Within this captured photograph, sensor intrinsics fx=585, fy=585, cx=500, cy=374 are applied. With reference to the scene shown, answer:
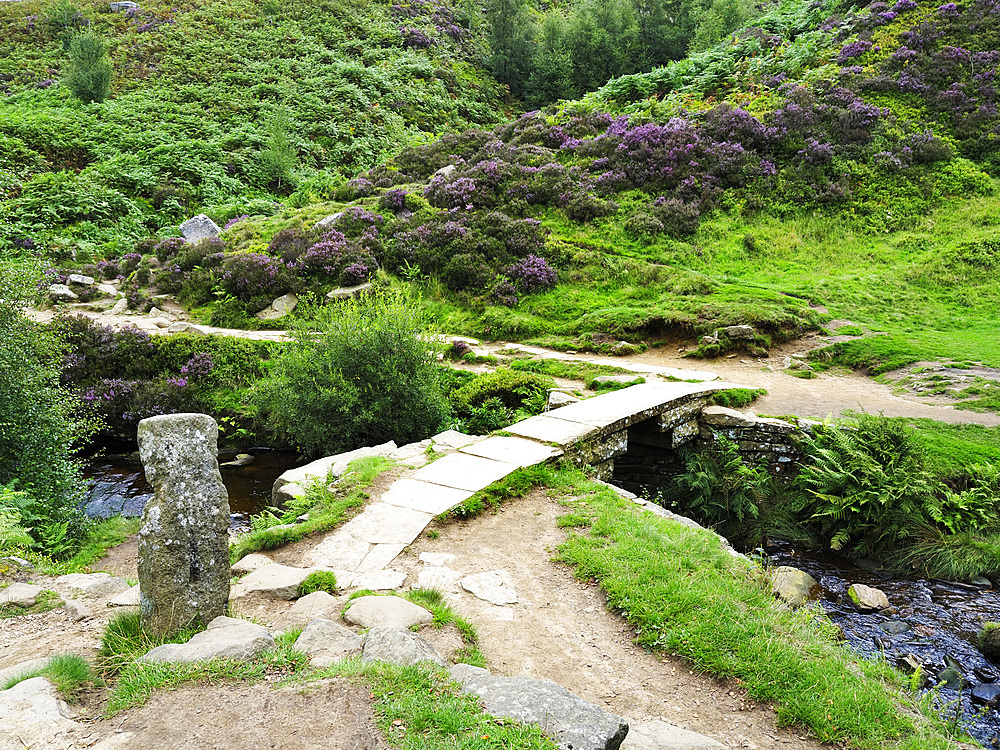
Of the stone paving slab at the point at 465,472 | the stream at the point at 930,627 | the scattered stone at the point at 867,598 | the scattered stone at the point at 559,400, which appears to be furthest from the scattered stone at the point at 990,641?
the scattered stone at the point at 559,400

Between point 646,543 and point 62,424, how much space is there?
758 cm

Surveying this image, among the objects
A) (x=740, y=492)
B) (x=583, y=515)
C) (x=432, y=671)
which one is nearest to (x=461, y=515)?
(x=583, y=515)

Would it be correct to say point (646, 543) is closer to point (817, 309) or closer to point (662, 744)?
point (662, 744)

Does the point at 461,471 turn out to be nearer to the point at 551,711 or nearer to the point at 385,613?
the point at 385,613

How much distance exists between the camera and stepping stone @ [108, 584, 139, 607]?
4.38m

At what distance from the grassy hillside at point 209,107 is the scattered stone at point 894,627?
74.1ft

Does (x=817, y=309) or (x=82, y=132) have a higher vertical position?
(x=82, y=132)

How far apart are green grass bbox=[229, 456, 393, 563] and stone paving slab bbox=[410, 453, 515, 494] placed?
22.2 inches

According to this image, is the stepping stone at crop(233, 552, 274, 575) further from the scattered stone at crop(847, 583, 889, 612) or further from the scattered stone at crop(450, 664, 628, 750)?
the scattered stone at crop(847, 583, 889, 612)

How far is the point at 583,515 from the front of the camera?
228 inches

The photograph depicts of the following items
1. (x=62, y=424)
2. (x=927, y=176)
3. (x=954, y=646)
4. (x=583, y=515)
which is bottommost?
(x=954, y=646)

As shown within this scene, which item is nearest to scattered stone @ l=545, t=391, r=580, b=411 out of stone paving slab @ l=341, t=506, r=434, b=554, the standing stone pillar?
stone paving slab @ l=341, t=506, r=434, b=554

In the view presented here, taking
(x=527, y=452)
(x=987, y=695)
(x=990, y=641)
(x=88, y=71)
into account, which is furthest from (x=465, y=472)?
(x=88, y=71)

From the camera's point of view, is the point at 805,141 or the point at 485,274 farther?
the point at 805,141
